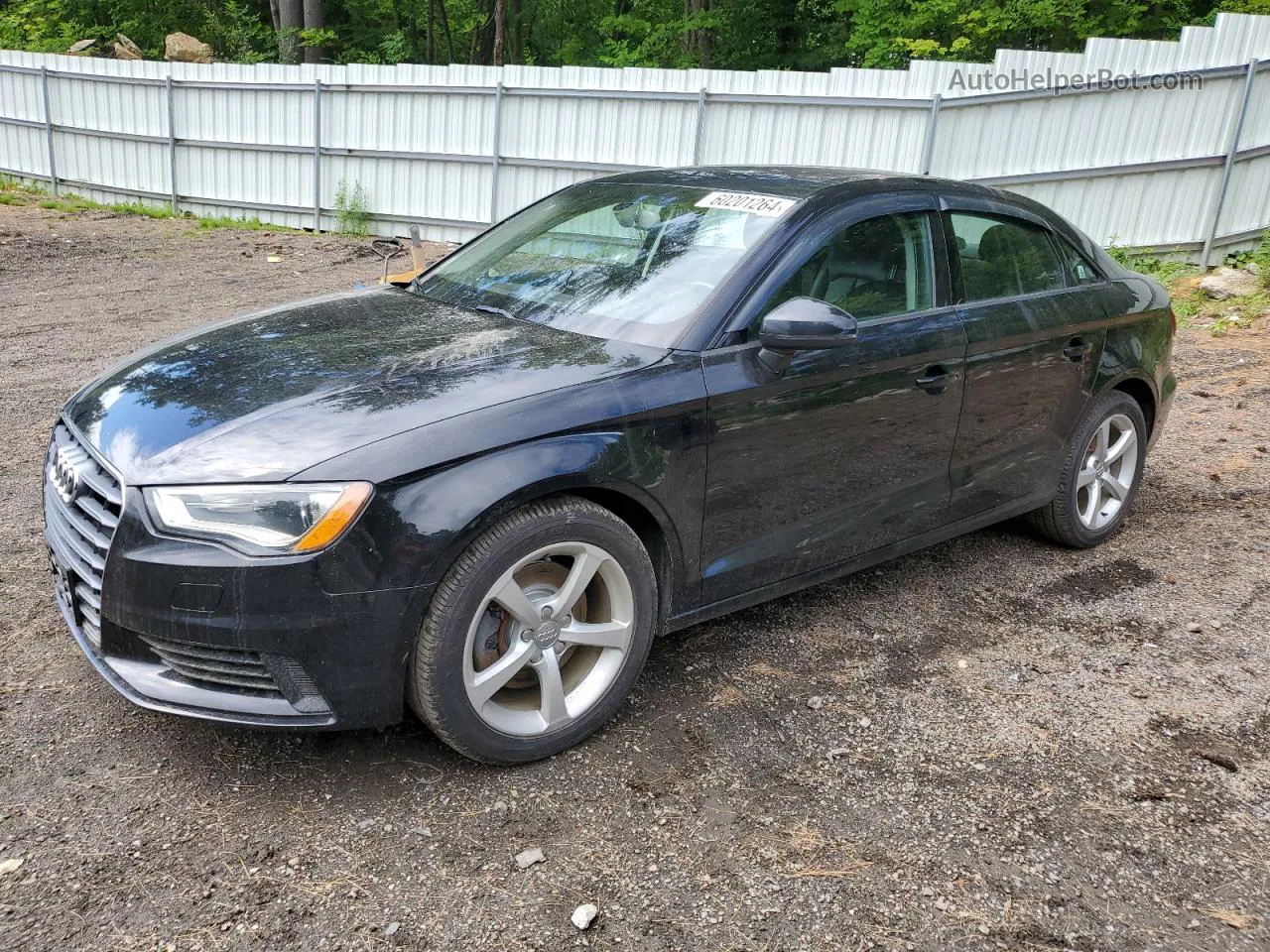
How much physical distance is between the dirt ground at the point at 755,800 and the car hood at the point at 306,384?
2.89 feet

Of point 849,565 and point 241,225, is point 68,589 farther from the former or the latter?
point 241,225

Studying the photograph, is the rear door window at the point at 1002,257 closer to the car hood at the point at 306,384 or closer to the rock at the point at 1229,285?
the car hood at the point at 306,384

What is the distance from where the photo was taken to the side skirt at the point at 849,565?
3361 millimetres

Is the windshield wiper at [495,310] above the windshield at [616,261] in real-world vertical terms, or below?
below

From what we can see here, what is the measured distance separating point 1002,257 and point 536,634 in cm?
255

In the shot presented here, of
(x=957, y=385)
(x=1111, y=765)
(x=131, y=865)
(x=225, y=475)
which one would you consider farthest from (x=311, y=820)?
(x=957, y=385)

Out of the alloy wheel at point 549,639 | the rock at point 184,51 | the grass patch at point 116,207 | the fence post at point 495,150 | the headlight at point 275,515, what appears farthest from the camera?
the rock at point 184,51

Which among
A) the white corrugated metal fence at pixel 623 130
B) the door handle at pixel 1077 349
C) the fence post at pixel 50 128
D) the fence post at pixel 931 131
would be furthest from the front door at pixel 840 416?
the fence post at pixel 50 128

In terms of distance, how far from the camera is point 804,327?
3.17m

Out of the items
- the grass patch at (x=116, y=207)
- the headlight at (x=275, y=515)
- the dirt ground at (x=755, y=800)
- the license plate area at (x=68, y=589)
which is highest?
the headlight at (x=275, y=515)

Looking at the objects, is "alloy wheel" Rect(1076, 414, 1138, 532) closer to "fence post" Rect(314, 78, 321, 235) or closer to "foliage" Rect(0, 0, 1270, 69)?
"fence post" Rect(314, 78, 321, 235)

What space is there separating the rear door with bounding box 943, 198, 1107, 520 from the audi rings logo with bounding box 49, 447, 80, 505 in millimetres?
2968

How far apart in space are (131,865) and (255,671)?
0.53 meters

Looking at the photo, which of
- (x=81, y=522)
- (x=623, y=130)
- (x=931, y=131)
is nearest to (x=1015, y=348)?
(x=81, y=522)
